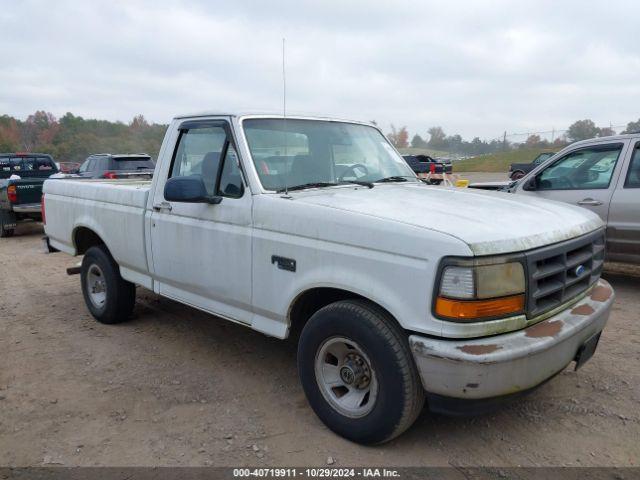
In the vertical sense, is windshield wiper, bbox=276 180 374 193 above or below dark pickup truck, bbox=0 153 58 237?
above

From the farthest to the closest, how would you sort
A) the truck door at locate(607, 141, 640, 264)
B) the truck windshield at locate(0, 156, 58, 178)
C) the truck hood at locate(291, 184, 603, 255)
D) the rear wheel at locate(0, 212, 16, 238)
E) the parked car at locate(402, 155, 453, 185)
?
the truck windshield at locate(0, 156, 58, 178), the rear wheel at locate(0, 212, 16, 238), the parked car at locate(402, 155, 453, 185), the truck door at locate(607, 141, 640, 264), the truck hood at locate(291, 184, 603, 255)

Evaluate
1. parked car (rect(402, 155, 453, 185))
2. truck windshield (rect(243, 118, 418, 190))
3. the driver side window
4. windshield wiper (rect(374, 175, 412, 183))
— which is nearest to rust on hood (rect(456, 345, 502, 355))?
truck windshield (rect(243, 118, 418, 190))

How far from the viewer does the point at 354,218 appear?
2824 mm

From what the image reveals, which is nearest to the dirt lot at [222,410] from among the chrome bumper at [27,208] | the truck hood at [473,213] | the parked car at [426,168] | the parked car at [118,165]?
the truck hood at [473,213]

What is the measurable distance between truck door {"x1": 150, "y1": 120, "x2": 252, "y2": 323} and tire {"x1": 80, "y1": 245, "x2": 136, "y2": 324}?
2.92 feet

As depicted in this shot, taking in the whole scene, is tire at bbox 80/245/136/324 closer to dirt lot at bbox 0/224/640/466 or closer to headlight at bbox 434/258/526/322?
dirt lot at bbox 0/224/640/466

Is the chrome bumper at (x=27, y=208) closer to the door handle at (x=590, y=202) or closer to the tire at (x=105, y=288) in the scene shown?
the tire at (x=105, y=288)

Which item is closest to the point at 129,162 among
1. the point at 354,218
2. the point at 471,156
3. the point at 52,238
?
the point at 52,238

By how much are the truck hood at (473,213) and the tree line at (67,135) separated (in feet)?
158

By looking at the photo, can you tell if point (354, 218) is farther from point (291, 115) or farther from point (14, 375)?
point (14, 375)

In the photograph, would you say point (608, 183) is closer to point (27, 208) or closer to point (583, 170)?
point (583, 170)

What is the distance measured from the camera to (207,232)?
370cm

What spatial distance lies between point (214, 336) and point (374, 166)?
222 cm

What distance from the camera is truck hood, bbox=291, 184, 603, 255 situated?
101 inches
